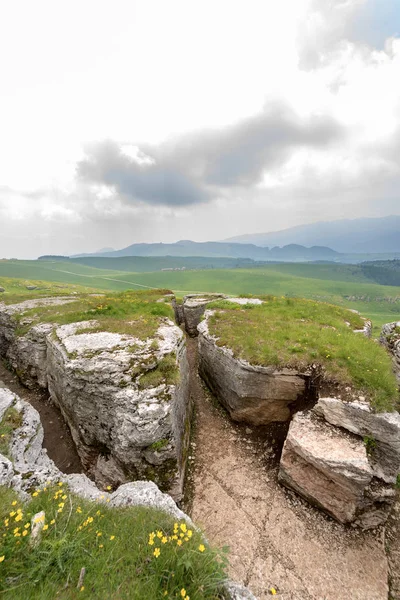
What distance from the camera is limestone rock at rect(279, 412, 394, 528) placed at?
39.8ft

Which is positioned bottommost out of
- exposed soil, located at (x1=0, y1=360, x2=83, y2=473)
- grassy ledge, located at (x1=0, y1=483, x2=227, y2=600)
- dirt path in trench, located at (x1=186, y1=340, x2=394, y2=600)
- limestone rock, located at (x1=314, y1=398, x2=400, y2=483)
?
dirt path in trench, located at (x1=186, y1=340, x2=394, y2=600)

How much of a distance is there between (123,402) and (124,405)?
166 millimetres

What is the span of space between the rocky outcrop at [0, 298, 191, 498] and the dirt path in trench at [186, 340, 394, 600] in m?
2.17

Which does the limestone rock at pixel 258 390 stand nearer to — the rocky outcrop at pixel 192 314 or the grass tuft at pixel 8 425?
the grass tuft at pixel 8 425

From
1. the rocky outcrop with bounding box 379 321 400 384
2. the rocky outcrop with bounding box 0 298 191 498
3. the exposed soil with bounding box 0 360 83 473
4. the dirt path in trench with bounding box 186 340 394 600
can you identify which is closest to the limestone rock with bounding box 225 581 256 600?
the dirt path in trench with bounding box 186 340 394 600

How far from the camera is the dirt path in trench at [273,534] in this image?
10766 mm

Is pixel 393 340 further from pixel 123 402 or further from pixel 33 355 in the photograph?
pixel 33 355

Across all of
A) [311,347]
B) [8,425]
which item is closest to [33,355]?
[8,425]

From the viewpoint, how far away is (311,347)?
1791 centimetres

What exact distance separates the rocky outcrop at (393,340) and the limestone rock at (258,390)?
8854mm

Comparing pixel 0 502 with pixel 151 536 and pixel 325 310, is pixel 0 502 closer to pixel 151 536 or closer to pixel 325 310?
pixel 151 536

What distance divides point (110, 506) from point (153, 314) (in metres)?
16.9

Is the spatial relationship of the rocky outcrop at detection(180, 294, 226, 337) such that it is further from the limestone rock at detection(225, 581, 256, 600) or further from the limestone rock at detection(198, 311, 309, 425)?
the limestone rock at detection(225, 581, 256, 600)

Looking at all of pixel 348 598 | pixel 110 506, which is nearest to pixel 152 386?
pixel 110 506
